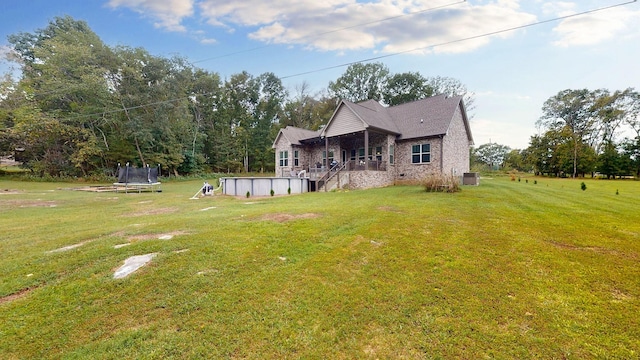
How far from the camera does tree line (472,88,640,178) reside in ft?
105

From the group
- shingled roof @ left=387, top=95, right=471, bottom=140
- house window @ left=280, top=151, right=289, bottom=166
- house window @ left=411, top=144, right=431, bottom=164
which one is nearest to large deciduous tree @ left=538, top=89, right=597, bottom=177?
shingled roof @ left=387, top=95, right=471, bottom=140

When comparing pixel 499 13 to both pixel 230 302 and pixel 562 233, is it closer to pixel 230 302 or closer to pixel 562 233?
pixel 562 233

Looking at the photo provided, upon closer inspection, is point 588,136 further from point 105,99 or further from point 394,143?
point 105,99

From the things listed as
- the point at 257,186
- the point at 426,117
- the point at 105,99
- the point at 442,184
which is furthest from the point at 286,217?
the point at 105,99

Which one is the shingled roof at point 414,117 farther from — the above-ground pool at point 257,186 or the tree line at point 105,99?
the tree line at point 105,99

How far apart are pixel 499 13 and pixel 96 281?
41.7 ft

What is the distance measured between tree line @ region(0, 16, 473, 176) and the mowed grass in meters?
17.1

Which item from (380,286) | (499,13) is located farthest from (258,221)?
(499,13)

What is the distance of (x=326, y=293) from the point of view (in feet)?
10.1

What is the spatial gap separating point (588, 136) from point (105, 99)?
65299mm

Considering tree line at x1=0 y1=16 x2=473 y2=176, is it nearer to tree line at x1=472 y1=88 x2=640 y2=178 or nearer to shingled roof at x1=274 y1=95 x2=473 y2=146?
shingled roof at x1=274 y1=95 x2=473 y2=146

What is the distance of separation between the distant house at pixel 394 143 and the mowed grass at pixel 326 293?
11.2 meters

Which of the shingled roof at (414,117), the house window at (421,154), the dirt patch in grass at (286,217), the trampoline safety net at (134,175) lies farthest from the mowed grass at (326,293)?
the trampoline safety net at (134,175)

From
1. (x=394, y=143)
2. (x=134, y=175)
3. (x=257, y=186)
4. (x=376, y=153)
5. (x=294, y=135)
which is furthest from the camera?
(x=294, y=135)
